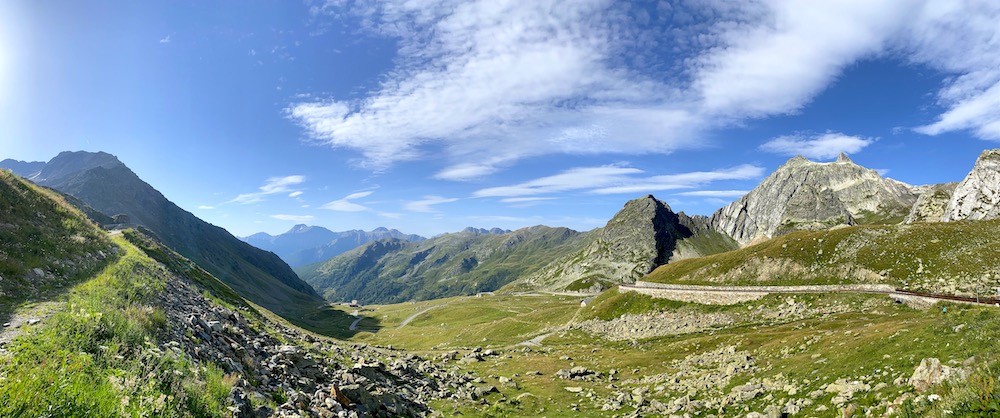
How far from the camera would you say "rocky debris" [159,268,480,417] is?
60.2 feet

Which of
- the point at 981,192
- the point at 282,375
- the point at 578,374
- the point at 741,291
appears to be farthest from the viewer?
the point at 981,192

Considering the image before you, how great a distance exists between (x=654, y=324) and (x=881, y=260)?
43.4 metres

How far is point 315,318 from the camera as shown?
188 meters

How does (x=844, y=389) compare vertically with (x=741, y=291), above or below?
below

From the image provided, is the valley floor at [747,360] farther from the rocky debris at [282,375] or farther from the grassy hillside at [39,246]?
the grassy hillside at [39,246]

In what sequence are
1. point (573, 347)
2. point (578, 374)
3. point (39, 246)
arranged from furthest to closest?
point (573, 347)
point (578, 374)
point (39, 246)

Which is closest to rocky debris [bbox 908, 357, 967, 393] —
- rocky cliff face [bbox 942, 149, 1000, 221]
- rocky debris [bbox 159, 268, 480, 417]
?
rocky debris [bbox 159, 268, 480, 417]

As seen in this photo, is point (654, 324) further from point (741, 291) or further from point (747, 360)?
point (747, 360)

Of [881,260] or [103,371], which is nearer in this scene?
[103,371]

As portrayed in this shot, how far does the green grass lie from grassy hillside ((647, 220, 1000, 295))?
89.3 meters

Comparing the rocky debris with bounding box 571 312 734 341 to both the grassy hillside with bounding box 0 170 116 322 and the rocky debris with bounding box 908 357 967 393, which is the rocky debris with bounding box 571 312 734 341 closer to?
the rocky debris with bounding box 908 357 967 393

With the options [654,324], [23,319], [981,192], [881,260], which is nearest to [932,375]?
[23,319]

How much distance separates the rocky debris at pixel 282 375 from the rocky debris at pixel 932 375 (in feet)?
89.9

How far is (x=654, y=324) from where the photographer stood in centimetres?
7800
